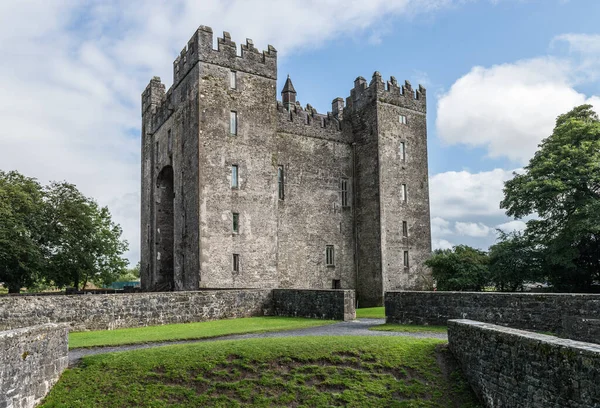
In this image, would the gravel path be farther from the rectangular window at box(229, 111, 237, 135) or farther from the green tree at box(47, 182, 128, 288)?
the green tree at box(47, 182, 128, 288)

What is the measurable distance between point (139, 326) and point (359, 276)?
63.1 feet

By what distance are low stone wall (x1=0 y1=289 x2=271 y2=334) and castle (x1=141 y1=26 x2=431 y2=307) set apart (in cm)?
685

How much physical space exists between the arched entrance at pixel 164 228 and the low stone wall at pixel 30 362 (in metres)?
24.1

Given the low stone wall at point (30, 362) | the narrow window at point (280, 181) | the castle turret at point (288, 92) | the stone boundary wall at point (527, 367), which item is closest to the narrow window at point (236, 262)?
the narrow window at point (280, 181)

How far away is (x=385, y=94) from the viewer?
3606 centimetres

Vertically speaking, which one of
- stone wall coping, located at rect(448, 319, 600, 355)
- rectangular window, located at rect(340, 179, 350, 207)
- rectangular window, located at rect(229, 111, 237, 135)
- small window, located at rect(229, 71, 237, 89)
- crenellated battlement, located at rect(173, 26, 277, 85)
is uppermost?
crenellated battlement, located at rect(173, 26, 277, 85)

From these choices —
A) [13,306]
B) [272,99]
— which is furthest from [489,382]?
[272,99]

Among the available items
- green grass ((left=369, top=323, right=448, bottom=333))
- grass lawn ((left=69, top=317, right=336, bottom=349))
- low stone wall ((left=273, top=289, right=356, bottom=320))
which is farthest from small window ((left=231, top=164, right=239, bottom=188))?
green grass ((left=369, top=323, right=448, bottom=333))

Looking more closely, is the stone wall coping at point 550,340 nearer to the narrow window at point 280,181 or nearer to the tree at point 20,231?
the narrow window at point 280,181

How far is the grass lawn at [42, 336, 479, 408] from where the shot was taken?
10.6 metres

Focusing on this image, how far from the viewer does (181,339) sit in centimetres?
1534

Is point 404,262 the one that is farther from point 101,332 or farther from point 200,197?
point 101,332

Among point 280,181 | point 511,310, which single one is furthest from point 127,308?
point 280,181

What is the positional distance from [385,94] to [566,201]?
13412mm
